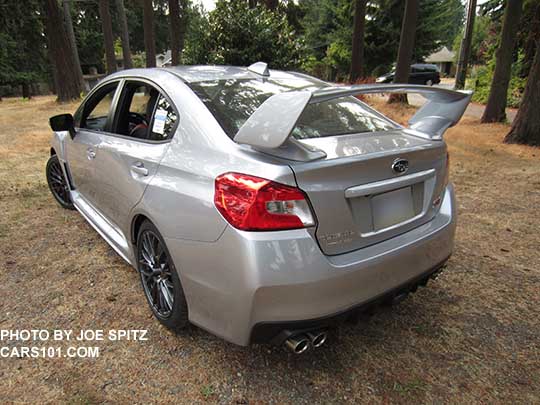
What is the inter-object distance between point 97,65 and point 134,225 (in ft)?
163

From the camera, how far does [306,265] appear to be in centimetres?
167

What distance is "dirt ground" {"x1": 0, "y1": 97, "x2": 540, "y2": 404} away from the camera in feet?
6.53

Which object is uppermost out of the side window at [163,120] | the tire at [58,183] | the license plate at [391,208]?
the side window at [163,120]

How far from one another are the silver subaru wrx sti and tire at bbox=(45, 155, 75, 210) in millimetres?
1983

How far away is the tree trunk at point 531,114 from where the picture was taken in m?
7.44

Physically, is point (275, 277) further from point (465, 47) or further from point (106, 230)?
point (465, 47)

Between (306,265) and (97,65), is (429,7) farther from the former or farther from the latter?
(97,65)

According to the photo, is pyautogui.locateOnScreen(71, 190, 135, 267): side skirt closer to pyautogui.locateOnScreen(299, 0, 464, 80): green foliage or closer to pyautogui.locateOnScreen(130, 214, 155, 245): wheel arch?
pyautogui.locateOnScreen(130, 214, 155, 245): wheel arch

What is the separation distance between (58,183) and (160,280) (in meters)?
2.84

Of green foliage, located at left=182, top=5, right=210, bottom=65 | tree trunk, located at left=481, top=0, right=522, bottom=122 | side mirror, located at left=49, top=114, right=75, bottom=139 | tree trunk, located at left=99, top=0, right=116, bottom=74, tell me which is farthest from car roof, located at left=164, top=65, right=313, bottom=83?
tree trunk, located at left=99, top=0, right=116, bottom=74

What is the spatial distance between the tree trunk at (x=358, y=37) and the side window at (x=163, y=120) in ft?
46.7

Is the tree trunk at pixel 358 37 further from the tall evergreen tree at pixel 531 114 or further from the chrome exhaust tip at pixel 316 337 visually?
the chrome exhaust tip at pixel 316 337

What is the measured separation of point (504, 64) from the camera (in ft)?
33.1

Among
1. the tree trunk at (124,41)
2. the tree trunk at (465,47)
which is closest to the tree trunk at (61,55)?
the tree trunk at (124,41)
